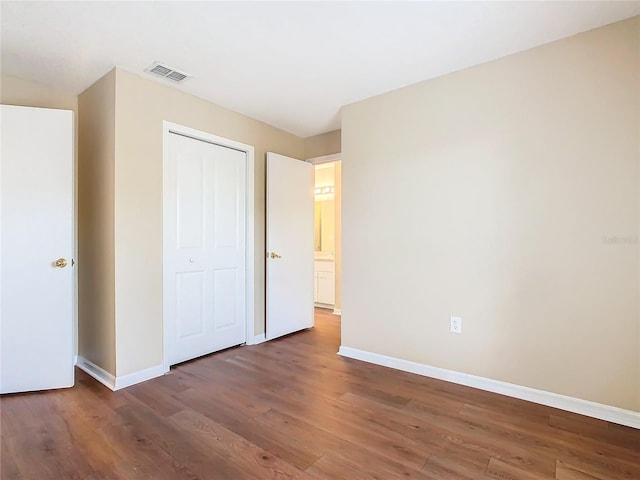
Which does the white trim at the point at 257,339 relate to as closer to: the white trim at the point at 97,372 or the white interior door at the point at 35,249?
the white trim at the point at 97,372

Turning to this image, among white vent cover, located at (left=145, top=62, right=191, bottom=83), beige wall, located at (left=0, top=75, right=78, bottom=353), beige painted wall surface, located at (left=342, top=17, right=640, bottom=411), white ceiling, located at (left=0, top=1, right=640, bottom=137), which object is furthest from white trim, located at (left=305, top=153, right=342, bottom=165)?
beige wall, located at (left=0, top=75, right=78, bottom=353)

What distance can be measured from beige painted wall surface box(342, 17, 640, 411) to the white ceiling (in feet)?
0.79

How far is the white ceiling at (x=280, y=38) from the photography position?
6.01 ft

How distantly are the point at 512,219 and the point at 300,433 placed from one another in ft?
6.32

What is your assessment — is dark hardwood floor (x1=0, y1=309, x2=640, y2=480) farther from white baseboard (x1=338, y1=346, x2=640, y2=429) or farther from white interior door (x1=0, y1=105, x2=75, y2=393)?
white interior door (x1=0, y1=105, x2=75, y2=393)

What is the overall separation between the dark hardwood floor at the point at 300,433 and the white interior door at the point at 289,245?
1.16m

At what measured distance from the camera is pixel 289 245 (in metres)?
3.79

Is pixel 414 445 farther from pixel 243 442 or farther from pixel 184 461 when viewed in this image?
pixel 184 461

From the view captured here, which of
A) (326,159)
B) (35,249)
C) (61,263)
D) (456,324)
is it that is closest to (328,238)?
(326,159)

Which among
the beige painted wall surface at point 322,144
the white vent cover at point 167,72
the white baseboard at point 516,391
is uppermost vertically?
the white vent cover at point 167,72

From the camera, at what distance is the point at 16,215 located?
7.49 ft

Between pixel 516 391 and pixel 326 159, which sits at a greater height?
pixel 326 159

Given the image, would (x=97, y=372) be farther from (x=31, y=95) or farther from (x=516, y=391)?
(x=516, y=391)

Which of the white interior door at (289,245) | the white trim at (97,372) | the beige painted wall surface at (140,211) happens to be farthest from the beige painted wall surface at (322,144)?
the white trim at (97,372)
